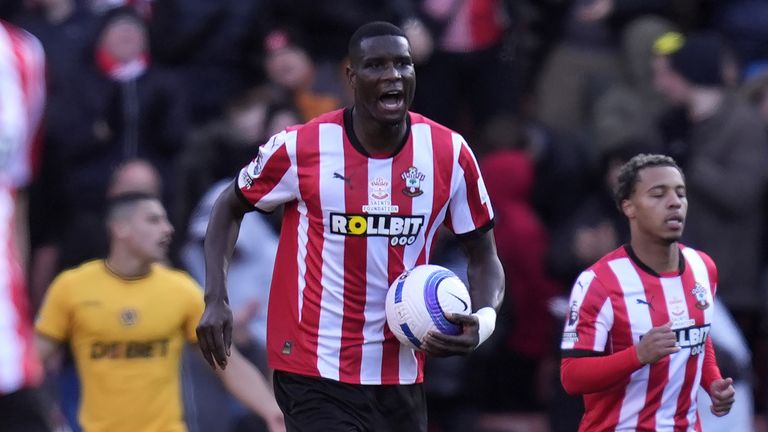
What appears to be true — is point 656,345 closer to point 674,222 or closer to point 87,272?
point 674,222

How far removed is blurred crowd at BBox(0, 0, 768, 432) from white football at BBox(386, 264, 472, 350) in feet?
11.3

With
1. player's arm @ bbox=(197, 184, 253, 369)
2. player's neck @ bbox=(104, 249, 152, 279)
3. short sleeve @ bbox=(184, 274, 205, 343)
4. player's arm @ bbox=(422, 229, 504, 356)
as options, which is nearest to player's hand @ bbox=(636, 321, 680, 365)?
player's arm @ bbox=(422, 229, 504, 356)

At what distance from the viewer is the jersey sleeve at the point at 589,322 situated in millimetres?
7129

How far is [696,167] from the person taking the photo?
1041cm

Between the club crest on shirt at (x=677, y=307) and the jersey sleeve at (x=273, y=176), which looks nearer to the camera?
the jersey sleeve at (x=273, y=176)

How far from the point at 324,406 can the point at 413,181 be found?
98cm

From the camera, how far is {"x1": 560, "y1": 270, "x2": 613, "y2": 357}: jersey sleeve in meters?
7.13

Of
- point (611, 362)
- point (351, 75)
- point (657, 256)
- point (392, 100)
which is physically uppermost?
point (351, 75)

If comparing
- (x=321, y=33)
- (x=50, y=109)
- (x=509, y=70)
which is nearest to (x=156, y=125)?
(x=50, y=109)

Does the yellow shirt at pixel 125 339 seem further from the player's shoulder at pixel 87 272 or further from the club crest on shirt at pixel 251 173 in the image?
the club crest on shirt at pixel 251 173

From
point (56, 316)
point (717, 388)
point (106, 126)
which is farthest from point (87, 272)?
point (717, 388)

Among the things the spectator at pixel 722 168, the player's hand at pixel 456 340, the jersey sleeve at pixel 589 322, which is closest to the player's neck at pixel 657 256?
the jersey sleeve at pixel 589 322

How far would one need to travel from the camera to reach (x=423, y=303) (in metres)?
6.30

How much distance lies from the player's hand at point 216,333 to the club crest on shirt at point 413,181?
0.88 m
